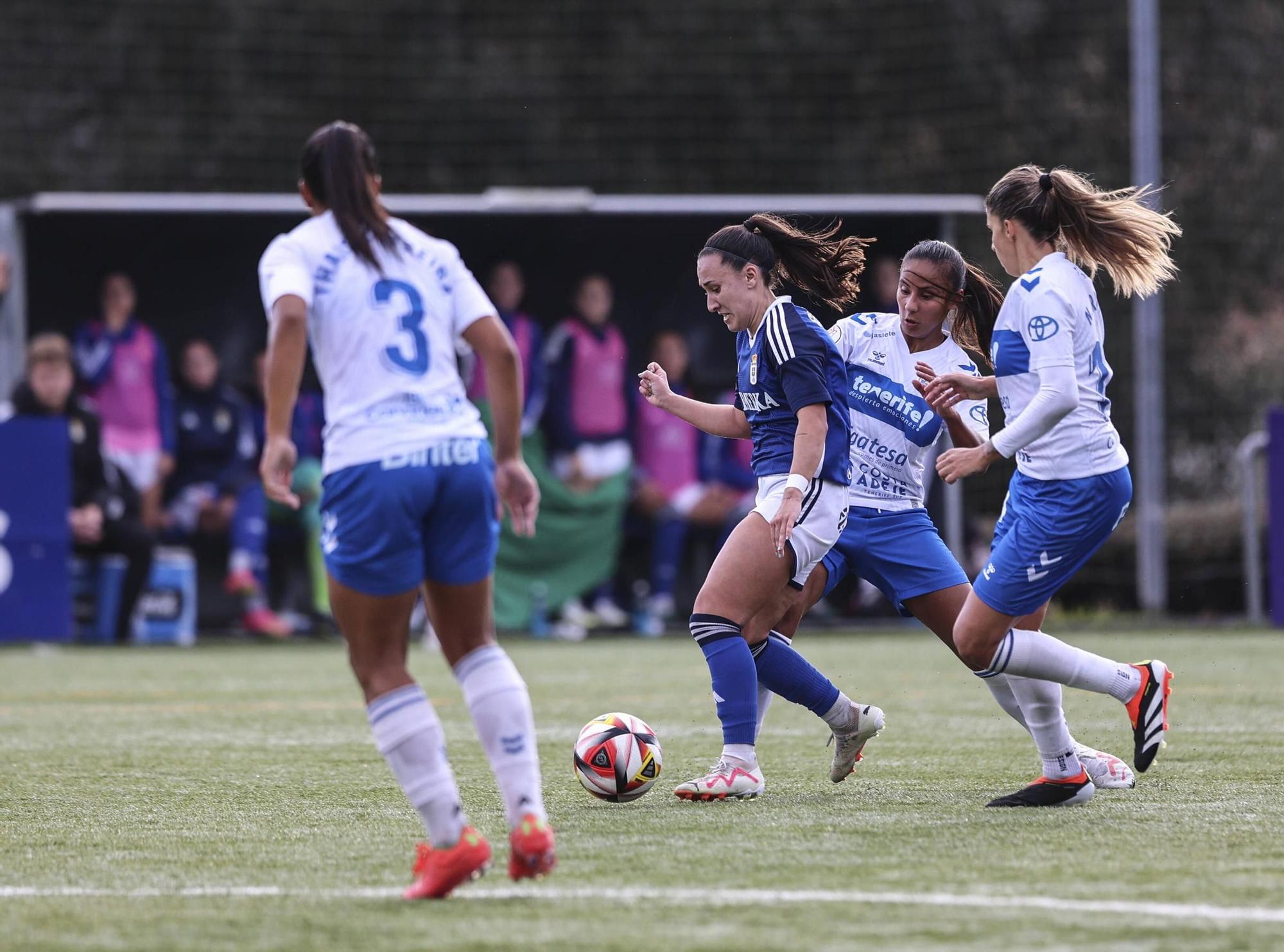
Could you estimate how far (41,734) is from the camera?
314 inches

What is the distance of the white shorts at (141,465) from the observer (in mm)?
15297

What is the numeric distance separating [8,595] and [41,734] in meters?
6.45

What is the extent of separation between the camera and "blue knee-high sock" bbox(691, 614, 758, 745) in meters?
5.77

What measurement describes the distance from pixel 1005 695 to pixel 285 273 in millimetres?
2957

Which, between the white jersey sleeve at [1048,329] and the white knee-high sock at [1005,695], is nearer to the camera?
the white jersey sleeve at [1048,329]

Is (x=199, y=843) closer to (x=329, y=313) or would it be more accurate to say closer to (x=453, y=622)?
(x=453, y=622)

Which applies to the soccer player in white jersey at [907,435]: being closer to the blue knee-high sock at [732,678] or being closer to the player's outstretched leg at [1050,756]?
the blue knee-high sock at [732,678]

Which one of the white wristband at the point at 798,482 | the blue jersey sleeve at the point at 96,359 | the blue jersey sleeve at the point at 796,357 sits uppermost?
the blue jersey sleeve at the point at 796,357

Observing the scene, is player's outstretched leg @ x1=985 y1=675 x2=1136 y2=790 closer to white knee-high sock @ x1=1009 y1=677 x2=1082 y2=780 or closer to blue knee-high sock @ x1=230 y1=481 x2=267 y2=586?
white knee-high sock @ x1=1009 y1=677 x2=1082 y2=780

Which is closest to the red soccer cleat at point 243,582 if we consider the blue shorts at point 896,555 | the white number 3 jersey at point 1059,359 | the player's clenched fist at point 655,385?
the blue shorts at point 896,555

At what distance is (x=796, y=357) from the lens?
563 cm

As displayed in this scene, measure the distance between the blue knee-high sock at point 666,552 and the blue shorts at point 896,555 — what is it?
9.65 m

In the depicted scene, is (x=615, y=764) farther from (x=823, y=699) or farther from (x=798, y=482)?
(x=798, y=482)

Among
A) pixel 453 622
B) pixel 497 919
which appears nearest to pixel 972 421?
pixel 453 622
